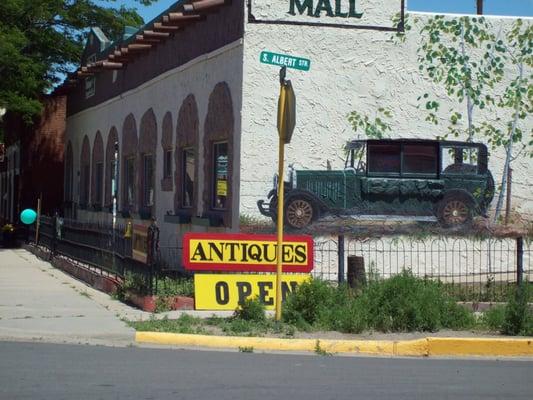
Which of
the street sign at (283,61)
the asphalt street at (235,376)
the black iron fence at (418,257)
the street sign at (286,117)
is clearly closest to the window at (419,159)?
the black iron fence at (418,257)

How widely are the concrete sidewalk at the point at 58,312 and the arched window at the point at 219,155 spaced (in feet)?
9.37

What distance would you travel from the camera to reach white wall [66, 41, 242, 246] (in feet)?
58.3

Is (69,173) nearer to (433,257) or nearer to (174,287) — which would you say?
(433,257)

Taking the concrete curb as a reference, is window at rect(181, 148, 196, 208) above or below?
above

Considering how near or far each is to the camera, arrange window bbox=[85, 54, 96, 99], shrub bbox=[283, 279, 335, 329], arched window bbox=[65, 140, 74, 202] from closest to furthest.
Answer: shrub bbox=[283, 279, 335, 329] → window bbox=[85, 54, 96, 99] → arched window bbox=[65, 140, 74, 202]

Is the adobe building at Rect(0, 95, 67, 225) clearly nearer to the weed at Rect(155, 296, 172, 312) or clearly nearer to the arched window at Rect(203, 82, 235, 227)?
the arched window at Rect(203, 82, 235, 227)

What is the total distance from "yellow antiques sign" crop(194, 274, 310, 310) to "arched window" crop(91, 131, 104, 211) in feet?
53.3

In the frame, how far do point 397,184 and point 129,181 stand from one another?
1102cm

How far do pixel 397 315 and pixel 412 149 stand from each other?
5622 mm

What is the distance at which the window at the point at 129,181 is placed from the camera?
85.6ft

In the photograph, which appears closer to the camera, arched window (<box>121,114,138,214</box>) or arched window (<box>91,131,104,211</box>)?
arched window (<box>121,114,138,214</box>)

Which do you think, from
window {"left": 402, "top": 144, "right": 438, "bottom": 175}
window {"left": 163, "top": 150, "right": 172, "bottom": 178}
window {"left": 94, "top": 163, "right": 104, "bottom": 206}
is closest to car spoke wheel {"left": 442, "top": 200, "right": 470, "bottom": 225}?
window {"left": 402, "top": 144, "right": 438, "bottom": 175}

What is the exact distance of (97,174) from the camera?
102 feet

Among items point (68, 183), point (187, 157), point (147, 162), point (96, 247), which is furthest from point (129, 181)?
point (68, 183)
